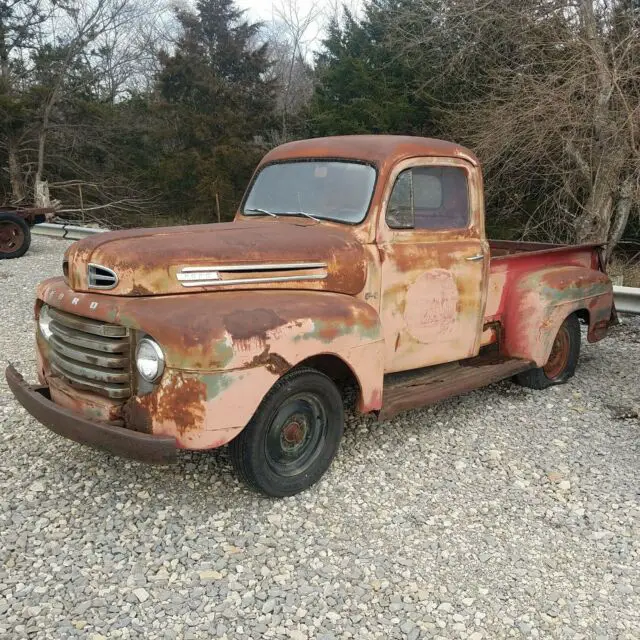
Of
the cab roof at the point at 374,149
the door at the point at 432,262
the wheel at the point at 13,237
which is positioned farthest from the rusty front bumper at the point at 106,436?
the wheel at the point at 13,237

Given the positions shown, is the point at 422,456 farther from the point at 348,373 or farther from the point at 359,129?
the point at 359,129

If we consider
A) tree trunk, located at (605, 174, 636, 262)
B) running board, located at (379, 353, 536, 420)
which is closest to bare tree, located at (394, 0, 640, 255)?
tree trunk, located at (605, 174, 636, 262)

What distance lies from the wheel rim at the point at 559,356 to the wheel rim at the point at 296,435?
8.69ft

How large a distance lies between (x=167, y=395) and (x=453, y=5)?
941 centimetres

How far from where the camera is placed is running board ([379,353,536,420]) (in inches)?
153

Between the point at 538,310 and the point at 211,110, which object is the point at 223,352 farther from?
the point at 211,110

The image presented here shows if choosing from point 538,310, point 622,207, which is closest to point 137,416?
point 538,310

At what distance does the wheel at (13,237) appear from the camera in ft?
34.7

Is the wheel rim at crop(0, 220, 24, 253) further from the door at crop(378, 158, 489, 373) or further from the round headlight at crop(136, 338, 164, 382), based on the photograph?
the round headlight at crop(136, 338, 164, 382)

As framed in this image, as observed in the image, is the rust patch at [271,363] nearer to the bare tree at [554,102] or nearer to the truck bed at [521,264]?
the truck bed at [521,264]

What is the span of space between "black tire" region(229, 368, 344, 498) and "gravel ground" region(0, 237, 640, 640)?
0.47 feet

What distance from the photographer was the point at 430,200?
4.27m

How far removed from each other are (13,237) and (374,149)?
8694 mm

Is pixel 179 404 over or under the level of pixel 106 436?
over
